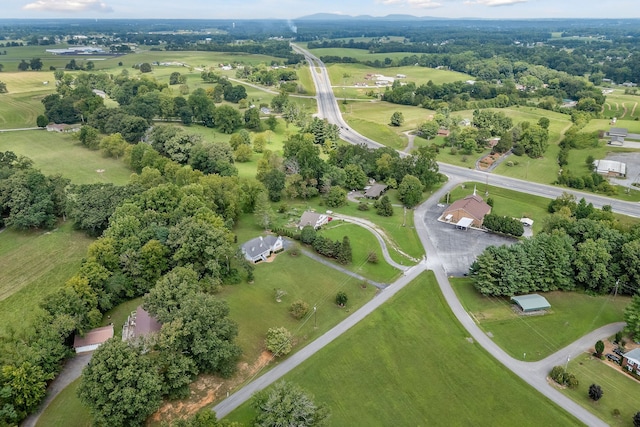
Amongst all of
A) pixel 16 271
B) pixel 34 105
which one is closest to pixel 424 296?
pixel 16 271

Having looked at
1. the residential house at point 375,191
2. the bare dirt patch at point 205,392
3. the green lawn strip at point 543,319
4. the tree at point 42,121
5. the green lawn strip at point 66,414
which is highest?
the tree at point 42,121

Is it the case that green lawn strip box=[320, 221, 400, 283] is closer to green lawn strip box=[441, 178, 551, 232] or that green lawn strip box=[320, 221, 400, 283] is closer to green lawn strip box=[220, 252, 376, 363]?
green lawn strip box=[220, 252, 376, 363]

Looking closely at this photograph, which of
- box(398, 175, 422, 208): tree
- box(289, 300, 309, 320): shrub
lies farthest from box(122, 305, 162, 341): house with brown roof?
box(398, 175, 422, 208): tree

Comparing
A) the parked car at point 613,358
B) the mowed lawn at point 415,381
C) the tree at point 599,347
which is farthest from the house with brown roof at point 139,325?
the parked car at point 613,358

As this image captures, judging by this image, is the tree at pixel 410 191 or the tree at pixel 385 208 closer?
the tree at pixel 385 208

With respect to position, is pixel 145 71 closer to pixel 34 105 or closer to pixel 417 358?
pixel 34 105

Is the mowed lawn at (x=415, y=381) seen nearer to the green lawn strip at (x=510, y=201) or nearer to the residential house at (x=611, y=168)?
the green lawn strip at (x=510, y=201)
